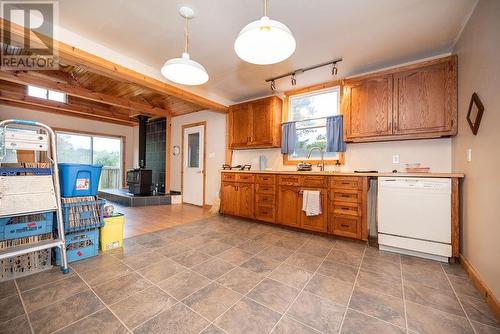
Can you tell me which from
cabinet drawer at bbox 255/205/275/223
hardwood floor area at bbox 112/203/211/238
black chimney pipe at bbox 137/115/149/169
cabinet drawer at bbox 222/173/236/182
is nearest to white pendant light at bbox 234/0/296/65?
cabinet drawer at bbox 255/205/275/223

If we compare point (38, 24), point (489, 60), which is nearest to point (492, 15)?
point (489, 60)

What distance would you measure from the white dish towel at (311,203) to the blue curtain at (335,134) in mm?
860

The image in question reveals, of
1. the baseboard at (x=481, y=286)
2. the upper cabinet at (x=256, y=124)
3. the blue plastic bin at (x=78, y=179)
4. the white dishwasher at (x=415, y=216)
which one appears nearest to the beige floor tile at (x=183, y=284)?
the blue plastic bin at (x=78, y=179)

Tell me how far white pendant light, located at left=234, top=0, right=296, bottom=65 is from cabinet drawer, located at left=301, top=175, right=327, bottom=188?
6.36 feet

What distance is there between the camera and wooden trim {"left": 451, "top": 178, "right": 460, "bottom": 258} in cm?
214

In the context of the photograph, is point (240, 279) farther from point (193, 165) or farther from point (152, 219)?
point (193, 165)

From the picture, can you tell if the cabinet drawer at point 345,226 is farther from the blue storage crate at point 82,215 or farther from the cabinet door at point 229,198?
the blue storage crate at point 82,215

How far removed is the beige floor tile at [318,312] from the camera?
4.23ft

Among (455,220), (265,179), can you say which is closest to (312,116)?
(265,179)

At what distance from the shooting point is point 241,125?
14.0 feet

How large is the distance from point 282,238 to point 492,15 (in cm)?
298

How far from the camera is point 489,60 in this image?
5.39ft

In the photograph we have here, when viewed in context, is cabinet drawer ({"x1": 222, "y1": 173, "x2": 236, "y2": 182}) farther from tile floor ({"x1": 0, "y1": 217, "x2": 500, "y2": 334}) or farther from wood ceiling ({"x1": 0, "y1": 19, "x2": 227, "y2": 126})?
tile floor ({"x1": 0, "y1": 217, "x2": 500, "y2": 334})

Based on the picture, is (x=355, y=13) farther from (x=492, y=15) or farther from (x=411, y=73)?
(x=411, y=73)
